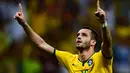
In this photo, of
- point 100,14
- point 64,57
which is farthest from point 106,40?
point 64,57

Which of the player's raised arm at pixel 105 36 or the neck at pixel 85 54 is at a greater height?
the player's raised arm at pixel 105 36

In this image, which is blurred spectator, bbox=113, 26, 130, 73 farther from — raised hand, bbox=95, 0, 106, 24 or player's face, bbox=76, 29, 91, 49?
raised hand, bbox=95, 0, 106, 24

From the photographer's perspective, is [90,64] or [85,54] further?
[85,54]

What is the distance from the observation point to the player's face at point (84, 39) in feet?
21.4

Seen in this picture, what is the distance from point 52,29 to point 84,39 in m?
4.33

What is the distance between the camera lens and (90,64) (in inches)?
252

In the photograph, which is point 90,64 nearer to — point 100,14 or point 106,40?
point 106,40

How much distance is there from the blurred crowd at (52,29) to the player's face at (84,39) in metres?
3.35

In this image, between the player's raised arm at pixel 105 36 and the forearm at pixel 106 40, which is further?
the forearm at pixel 106 40

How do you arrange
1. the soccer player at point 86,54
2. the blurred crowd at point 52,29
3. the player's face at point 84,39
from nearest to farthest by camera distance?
the soccer player at point 86,54, the player's face at point 84,39, the blurred crowd at point 52,29

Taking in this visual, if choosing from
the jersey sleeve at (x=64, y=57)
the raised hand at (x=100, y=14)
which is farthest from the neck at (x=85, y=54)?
the raised hand at (x=100, y=14)

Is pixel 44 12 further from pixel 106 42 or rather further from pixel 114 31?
pixel 106 42

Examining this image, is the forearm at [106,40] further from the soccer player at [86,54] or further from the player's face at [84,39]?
the player's face at [84,39]

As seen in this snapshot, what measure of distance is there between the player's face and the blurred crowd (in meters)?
3.35
